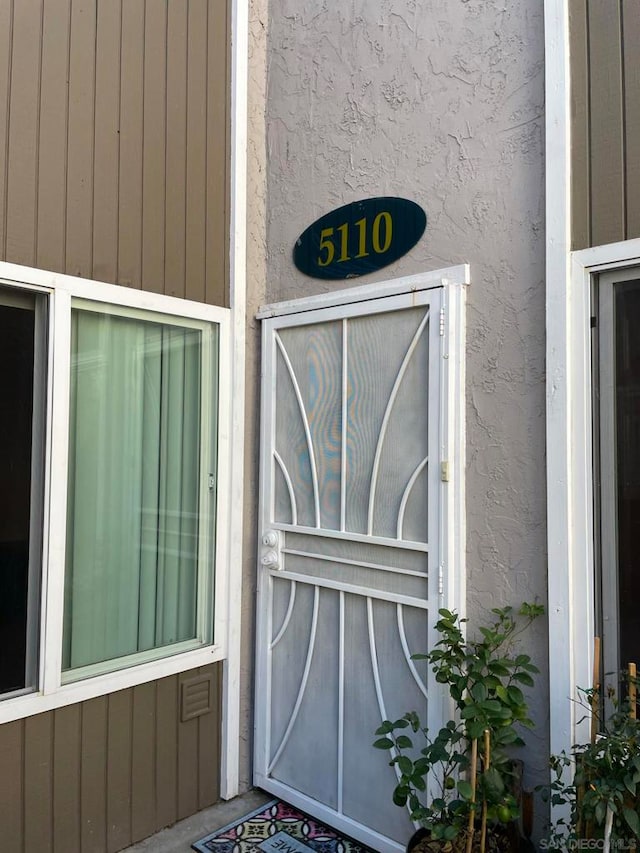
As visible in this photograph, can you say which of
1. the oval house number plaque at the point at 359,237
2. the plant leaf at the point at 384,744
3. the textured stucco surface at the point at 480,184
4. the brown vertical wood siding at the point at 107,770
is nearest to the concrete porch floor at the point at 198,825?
the brown vertical wood siding at the point at 107,770

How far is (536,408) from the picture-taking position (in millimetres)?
2305

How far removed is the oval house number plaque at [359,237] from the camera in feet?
8.87

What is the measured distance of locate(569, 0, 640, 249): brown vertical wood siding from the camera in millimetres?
2098


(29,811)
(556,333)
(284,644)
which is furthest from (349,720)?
(556,333)

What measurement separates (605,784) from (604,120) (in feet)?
6.44

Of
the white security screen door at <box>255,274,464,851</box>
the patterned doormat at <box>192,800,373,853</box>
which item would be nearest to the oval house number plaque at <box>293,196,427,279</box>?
the white security screen door at <box>255,274,464,851</box>

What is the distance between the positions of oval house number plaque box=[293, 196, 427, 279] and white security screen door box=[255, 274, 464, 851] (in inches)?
6.2

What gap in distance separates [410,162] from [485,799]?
89.8 inches

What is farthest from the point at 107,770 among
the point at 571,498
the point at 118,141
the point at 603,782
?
the point at 118,141

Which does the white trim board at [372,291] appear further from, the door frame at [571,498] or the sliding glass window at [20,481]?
the sliding glass window at [20,481]

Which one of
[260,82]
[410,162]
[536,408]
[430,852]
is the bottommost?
[430,852]

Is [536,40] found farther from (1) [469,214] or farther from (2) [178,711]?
(2) [178,711]

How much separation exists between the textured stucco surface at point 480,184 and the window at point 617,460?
19cm

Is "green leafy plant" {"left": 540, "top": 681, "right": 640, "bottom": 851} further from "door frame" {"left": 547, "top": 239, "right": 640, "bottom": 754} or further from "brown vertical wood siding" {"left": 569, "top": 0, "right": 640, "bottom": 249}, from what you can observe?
"brown vertical wood siding" {"left": 569, "top": 0, "right": 640, "bottom": 249}
